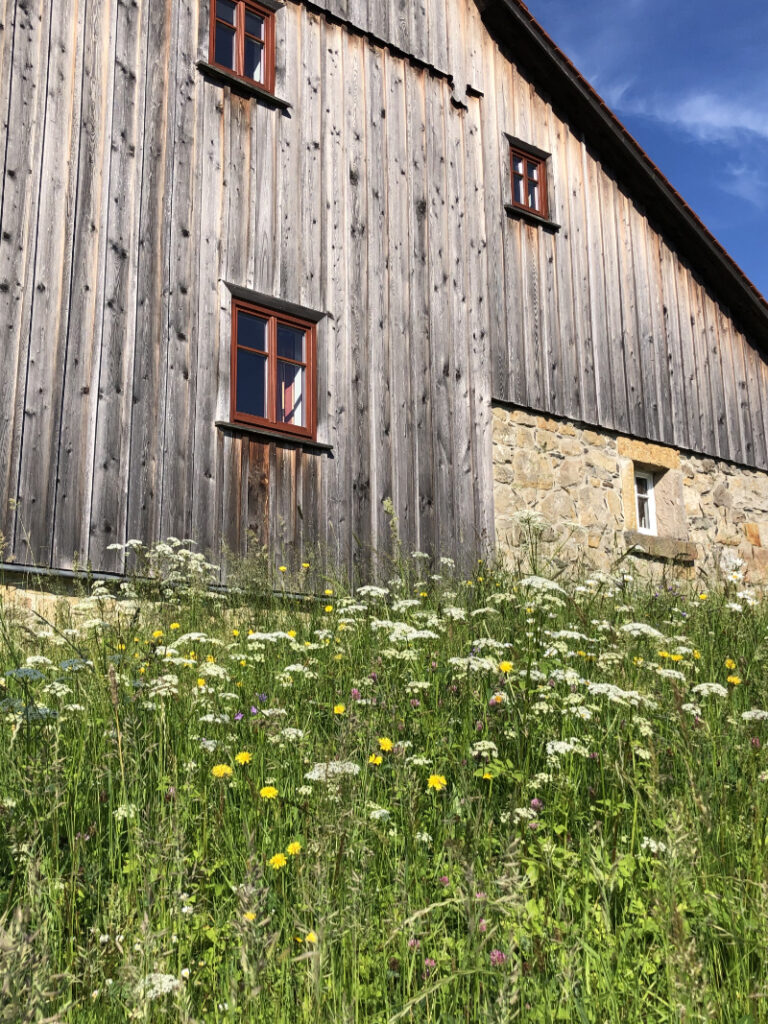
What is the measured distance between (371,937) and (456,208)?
8.60 meters

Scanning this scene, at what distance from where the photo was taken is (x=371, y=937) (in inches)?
83.8

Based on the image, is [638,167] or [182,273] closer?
[182,273]

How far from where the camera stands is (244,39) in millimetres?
8352

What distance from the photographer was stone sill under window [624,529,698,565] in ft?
33.6

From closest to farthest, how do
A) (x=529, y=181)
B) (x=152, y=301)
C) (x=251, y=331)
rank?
1. (x=152, y=301)
2. (x=251, y=331)
3. (x=529, y=181)

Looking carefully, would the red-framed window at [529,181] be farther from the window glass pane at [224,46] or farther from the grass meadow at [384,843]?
the grass meadow at [384,843]

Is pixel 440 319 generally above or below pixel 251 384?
above

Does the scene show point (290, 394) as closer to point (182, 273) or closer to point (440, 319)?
point (182, 273)

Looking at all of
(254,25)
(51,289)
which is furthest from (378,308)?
(51,289)

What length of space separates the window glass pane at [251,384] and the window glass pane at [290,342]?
304 millimetres

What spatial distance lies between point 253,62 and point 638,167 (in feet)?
17.1

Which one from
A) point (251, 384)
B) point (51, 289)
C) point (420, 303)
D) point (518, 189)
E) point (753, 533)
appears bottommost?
point (753, 533)

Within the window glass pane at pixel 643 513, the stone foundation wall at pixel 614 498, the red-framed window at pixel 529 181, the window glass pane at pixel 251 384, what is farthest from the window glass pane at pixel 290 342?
the window glass pane at pixel 643 513

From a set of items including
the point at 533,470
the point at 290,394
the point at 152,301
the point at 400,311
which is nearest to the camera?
the point at 152,301
